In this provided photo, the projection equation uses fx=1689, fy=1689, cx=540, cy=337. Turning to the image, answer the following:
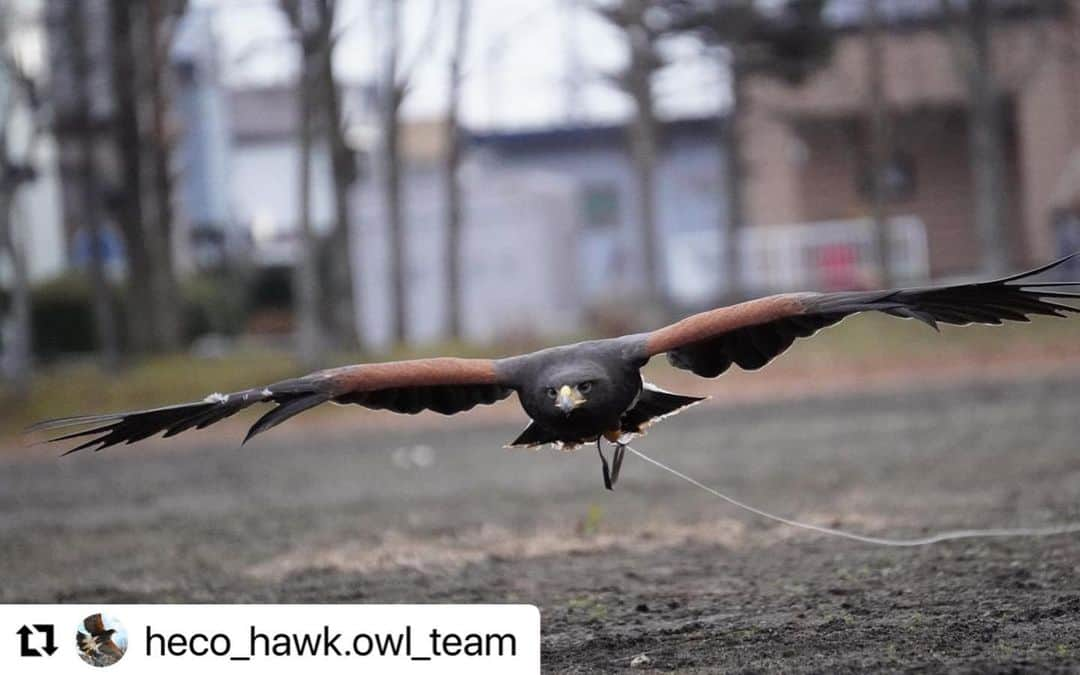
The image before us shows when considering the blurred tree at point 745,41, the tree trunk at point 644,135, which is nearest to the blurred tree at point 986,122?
the blurred tree at point 745,41

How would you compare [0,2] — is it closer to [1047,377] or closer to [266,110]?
[1047,377]

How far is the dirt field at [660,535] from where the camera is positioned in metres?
7.26

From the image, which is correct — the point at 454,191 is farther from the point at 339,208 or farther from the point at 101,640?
the point at 101,640

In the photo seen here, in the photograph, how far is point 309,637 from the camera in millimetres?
6391

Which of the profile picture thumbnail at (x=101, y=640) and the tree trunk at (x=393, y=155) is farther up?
the tree trunk at (x=393, y=155)

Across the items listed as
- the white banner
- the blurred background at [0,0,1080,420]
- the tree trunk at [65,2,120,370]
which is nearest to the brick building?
the blurred background at [0,0,1080,420]


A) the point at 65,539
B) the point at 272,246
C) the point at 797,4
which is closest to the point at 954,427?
the point at 65,539

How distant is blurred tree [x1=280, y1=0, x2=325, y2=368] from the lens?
83.1ft

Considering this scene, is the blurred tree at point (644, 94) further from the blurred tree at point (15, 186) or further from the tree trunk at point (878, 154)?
the blurred tree at point (15, 186)

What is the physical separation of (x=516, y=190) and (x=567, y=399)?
3449cm

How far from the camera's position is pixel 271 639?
6.41 meters

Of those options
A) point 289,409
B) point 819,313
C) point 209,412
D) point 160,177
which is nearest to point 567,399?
point 819,313

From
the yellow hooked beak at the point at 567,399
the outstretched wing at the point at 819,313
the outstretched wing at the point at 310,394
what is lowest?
the yellow hooked beak at the point at 567,399

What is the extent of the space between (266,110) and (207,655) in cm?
5384
